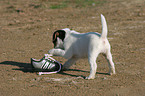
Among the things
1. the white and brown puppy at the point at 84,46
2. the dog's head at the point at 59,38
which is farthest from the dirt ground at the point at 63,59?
the dog's head at the point at 59,38

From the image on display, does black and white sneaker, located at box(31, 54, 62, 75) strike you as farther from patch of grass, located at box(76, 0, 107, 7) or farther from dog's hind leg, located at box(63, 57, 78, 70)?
patch of grass, located at box(76, 0, 107, 7)

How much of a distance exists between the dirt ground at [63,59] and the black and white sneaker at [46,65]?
18 cm

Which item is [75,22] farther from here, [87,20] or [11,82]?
[11,82]

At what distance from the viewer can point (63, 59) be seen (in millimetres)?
8859

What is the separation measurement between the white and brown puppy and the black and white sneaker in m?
0.33

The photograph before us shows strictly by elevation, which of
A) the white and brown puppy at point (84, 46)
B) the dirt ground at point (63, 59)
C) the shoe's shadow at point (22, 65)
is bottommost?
the shoe's shadow at point (22, 65)

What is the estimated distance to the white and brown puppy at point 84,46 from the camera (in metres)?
6.44

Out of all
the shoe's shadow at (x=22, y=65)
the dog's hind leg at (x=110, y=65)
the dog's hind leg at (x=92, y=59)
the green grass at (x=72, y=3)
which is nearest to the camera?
the dog's hind leg at (x=92, y=59)

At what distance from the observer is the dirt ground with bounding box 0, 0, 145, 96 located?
614 cm

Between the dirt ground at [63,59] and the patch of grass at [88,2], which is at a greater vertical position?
the patch of grass at [88,2]

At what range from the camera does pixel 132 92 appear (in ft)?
19.3

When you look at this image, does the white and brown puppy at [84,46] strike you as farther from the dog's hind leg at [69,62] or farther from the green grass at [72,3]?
the green grass at [72,3]

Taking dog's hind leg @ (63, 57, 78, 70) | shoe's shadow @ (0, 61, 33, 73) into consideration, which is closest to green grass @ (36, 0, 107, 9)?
shoe's shadow @ (0, 61, 33, 73)

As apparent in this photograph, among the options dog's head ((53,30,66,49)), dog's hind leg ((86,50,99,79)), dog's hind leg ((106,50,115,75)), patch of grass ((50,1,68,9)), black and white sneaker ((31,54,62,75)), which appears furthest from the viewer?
patch of grass ((50,1,68,9))
